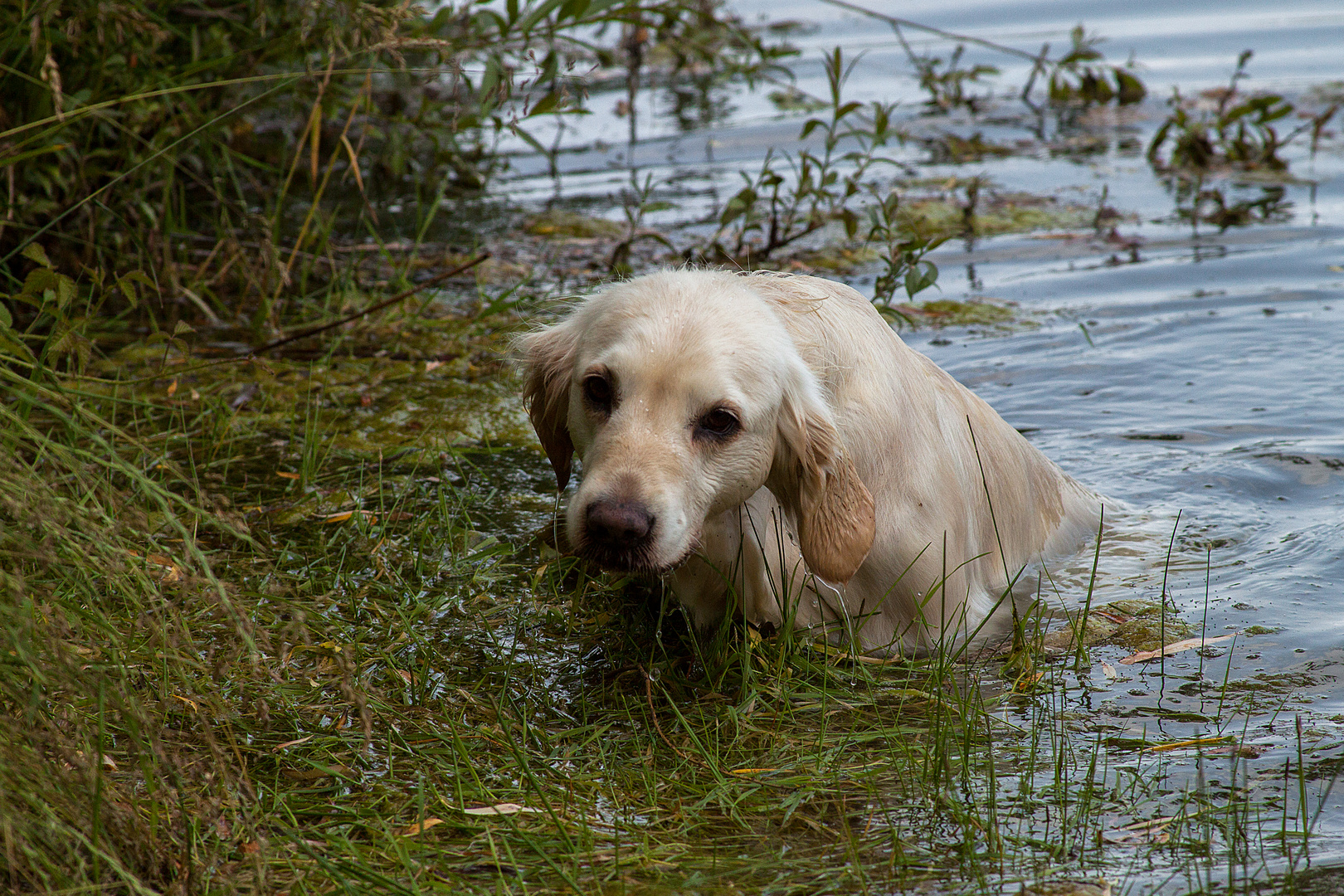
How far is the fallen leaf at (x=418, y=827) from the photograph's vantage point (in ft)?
8.29

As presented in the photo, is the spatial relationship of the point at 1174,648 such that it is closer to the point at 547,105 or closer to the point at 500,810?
the point at 500,810

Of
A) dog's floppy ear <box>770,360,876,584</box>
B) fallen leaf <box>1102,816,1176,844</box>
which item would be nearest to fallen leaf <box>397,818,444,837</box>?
dog's floppy ear <box>770,360,876,584</box>

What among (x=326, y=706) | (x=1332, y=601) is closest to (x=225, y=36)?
(x=326, y=706)

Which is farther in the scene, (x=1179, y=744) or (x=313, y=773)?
(x=1179, y=744)

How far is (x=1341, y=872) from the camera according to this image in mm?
2357

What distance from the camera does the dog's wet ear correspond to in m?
3.44

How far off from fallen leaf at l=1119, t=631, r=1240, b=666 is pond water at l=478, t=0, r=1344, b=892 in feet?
0.15

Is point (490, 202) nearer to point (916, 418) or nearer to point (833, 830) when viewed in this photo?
point (916, 418)

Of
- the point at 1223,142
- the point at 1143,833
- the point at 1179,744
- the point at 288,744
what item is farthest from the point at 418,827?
the point at 1223,142

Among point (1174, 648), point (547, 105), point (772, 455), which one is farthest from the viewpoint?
point (547, 105)

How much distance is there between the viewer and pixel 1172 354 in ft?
20.5

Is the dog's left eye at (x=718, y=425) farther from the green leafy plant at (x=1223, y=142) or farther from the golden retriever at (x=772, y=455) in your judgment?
the green leafy plant at (x=1223, y=142)

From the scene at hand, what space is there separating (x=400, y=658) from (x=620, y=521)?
3.11ft

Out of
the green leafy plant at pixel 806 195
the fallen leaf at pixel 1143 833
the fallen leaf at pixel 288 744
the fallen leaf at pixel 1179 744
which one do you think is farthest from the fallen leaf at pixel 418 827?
the green leafy plant at pixel 806 195
